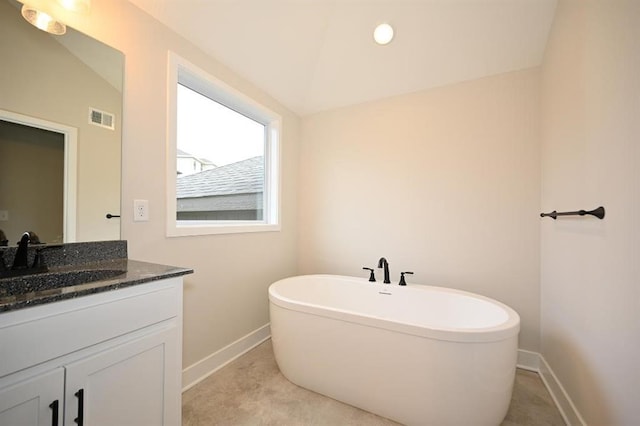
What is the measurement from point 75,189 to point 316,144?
204cm

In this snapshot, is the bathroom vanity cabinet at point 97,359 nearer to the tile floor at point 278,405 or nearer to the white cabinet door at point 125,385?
the white cabinet door at point 125,385

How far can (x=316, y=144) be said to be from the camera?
2816mm

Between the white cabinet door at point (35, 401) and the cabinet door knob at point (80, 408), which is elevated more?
the white cabinet door at point (35, 401)

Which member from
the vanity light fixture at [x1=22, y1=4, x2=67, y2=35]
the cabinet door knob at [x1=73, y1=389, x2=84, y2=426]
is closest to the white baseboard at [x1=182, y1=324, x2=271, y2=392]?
the cabinet door knob at [x1=73, y1=389, x2=84, y2=426]

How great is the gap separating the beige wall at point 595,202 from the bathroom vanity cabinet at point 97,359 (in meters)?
1.79

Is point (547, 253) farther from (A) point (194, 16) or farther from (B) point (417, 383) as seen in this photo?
(A) point (194, 16)

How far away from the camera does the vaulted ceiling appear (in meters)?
1.76

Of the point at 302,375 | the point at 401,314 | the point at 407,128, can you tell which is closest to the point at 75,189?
the point at 302,375

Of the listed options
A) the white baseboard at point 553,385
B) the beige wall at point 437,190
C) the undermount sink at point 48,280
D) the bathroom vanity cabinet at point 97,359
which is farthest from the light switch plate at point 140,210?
the white baseboard at point 553,385

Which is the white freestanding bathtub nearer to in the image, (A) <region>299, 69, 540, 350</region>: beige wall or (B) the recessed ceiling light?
(A) <region>299, 69, 540, 350</region>: beige wall

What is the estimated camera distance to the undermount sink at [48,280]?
93cm

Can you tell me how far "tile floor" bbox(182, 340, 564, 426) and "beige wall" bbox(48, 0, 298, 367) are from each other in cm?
26

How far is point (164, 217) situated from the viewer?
5.20 ft

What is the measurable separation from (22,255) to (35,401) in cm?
67
